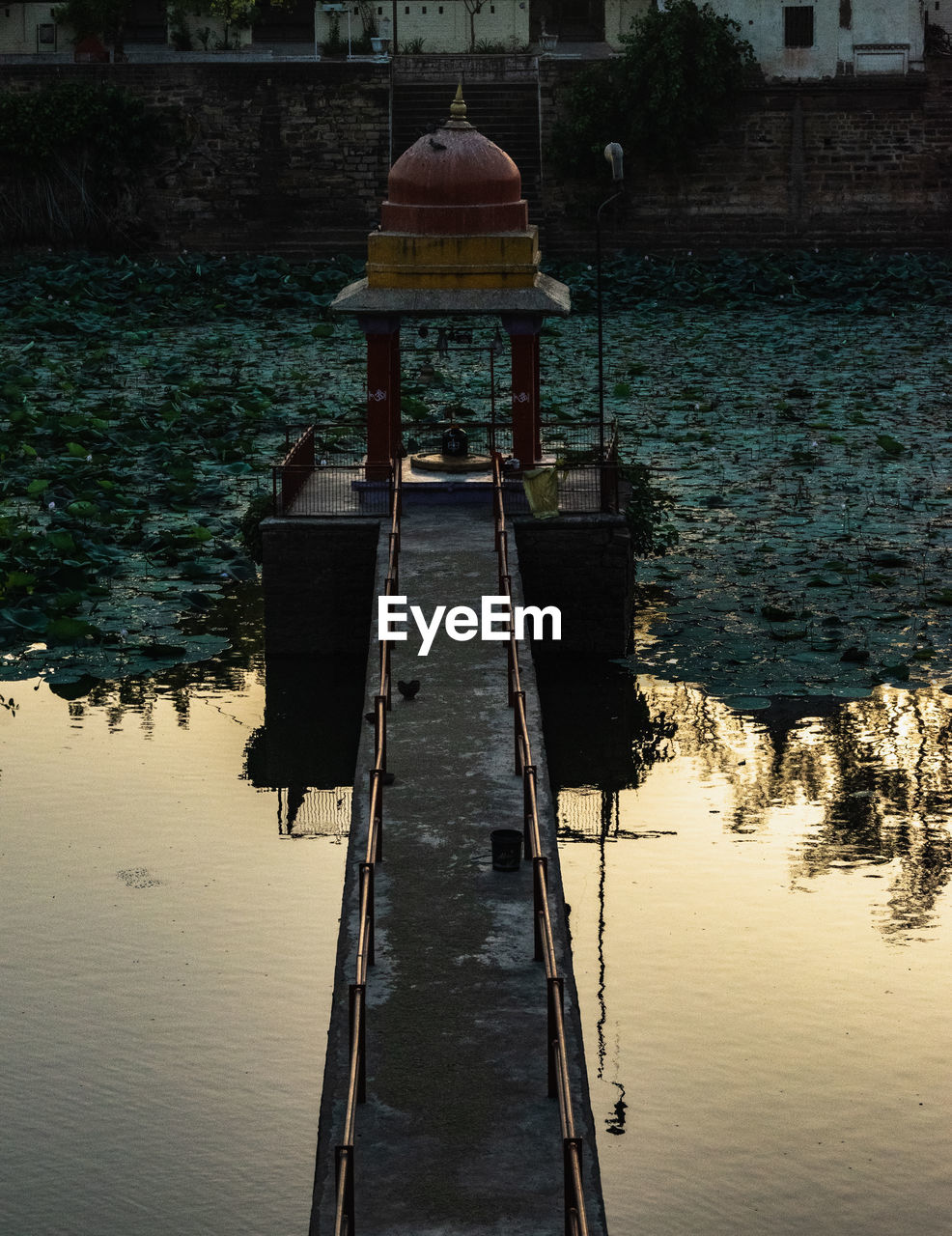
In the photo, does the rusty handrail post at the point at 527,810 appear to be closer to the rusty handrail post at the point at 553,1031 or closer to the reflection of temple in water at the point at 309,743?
the rusty handrail post at the point at 553,1031

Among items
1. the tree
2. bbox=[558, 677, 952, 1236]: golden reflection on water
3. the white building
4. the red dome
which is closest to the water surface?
bbox=[558, 677, 952, 1236]: golden reflection on water

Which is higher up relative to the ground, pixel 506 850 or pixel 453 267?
pixel 453 267

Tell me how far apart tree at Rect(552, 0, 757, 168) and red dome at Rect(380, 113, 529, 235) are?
77.5 ft

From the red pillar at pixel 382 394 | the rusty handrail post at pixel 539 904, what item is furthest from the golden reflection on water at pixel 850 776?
the rusty handrail post at pixel 539 904

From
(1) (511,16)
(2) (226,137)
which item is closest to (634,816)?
(2) (226,137)

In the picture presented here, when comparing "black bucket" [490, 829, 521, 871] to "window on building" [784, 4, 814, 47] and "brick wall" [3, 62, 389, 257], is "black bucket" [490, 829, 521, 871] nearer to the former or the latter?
"brick wall" [3, 62, 389, 257]

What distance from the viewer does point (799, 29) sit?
143ft

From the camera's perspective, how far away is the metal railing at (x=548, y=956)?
26.8ft

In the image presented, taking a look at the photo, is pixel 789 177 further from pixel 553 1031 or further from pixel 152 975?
pixel 553 1031

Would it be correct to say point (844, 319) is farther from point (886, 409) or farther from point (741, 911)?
point (741, 911)

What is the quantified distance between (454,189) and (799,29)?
88.9ft

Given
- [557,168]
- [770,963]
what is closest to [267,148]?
[557,168]

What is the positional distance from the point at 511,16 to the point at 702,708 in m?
32.0

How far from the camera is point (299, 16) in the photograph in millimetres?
47938
